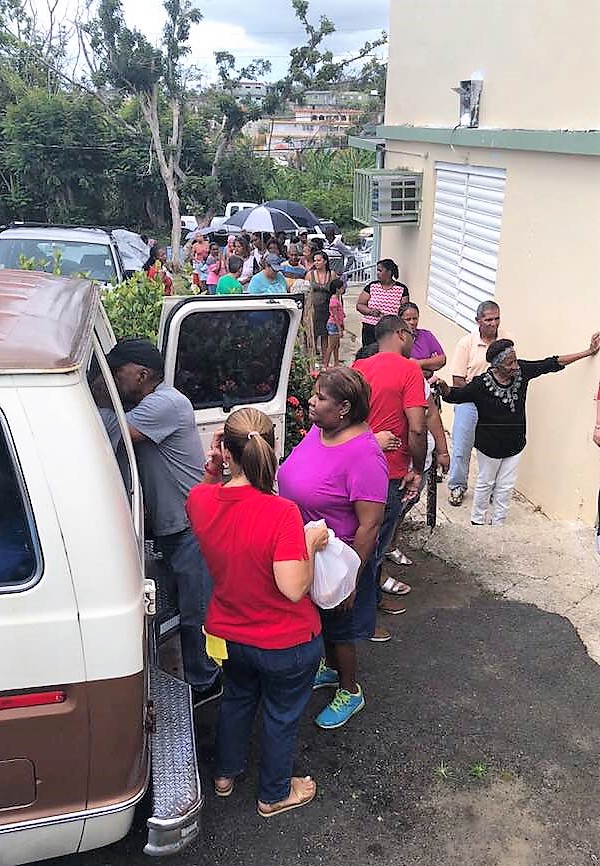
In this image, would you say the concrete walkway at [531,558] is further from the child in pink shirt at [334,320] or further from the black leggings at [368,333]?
the child in pink shirt at [334,320]

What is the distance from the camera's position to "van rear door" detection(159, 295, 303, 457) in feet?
13.4

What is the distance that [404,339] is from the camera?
14.3ft

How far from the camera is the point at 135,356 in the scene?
326cm

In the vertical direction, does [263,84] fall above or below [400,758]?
above

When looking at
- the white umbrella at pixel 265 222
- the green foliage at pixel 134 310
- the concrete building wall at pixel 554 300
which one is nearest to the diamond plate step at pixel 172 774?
the green foliage at pixel 134 310

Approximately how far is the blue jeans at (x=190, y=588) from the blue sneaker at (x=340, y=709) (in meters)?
0.57

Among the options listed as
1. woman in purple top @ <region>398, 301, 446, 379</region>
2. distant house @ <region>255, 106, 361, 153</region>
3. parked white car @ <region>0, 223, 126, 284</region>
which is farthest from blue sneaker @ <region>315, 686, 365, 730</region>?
distant house @ <region>255, 106, 361, 153</region>

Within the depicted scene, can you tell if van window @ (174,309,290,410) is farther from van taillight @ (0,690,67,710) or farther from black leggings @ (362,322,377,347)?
black leggings @ (362,322,377,347)

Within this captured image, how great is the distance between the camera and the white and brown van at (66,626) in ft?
6.48

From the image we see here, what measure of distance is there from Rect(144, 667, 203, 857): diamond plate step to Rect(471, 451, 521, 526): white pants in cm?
351

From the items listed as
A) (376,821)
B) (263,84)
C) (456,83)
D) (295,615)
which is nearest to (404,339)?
(295,615)

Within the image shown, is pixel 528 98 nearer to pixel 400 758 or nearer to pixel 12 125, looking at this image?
pixel 400 758

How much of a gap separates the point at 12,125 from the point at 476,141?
25290mm

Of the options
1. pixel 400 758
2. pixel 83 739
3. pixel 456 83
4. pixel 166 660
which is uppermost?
pixel 456 83
